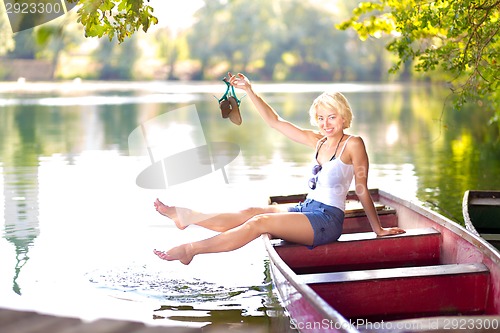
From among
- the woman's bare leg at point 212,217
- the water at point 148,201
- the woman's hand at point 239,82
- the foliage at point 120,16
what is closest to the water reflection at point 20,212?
the water at point 148,201

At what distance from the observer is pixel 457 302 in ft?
16.9

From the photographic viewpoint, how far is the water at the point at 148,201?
20.4ft

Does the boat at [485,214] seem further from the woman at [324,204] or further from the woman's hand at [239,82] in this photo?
the woman's hand at [239,82]

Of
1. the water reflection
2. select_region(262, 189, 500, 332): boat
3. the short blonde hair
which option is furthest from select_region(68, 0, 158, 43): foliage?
the water reflection

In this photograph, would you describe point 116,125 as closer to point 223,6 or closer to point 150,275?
point 150,275

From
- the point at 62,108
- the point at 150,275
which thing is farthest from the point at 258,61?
the point at 150,275

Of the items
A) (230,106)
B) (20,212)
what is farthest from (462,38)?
(20,212)

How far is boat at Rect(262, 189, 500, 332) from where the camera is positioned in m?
4.26

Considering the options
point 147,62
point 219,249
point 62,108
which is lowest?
point 219,249

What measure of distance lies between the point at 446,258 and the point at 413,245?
0.24 meters

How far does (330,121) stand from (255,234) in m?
0.91

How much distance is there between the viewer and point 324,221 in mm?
5840

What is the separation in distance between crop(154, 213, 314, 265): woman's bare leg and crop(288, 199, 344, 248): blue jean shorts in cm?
4

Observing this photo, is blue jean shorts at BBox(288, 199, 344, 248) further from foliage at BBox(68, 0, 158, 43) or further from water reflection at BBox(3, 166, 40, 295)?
water reflection at BBox(3, 166, 40, 295)
